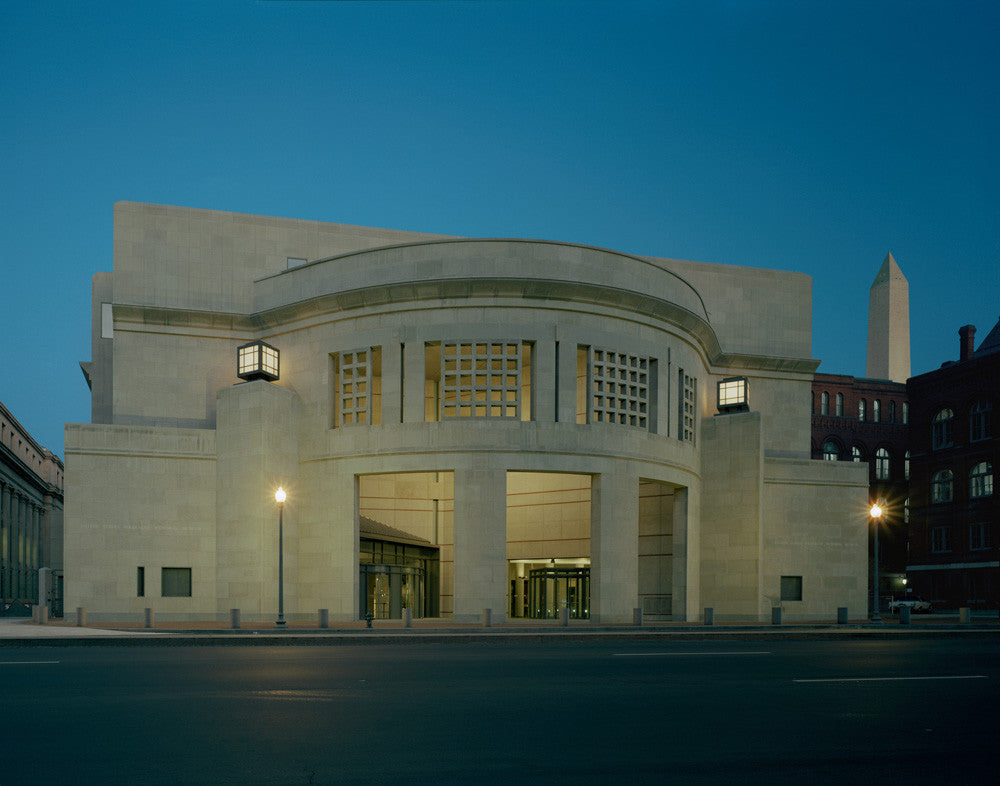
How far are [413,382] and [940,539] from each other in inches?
2094

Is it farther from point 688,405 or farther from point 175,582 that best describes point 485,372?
point 175,582

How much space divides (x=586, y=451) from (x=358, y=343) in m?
9.57

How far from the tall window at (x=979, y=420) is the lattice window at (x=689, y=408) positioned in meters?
38.6

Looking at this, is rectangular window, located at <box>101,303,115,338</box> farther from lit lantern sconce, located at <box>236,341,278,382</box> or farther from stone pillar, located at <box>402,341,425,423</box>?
stone pillar, located at <box>402,341,425,423</box>

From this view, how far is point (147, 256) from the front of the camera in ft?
141

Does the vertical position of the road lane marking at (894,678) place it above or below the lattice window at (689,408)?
below

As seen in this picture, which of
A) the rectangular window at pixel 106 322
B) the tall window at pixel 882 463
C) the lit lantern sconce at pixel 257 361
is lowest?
the tall window at pixel 882 463

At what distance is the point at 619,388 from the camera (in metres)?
38.8

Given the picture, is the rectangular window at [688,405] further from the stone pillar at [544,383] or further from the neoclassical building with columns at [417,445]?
the stone pillar at [544,383]

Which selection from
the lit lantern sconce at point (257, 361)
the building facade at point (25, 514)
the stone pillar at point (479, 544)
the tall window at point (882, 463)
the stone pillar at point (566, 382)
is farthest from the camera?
the building facade at point (25, 514)

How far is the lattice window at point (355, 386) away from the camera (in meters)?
38.3

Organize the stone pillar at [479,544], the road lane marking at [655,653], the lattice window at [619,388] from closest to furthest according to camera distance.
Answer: the road lane marking at [655,653], the stone pillar at [479,544], the lattice window at [619,388]

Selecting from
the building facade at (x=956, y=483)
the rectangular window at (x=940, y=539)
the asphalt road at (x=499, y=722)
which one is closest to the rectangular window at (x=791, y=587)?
the building facade at (x=956, y=483)

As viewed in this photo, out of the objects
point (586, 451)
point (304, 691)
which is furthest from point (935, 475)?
point (304, 691)
